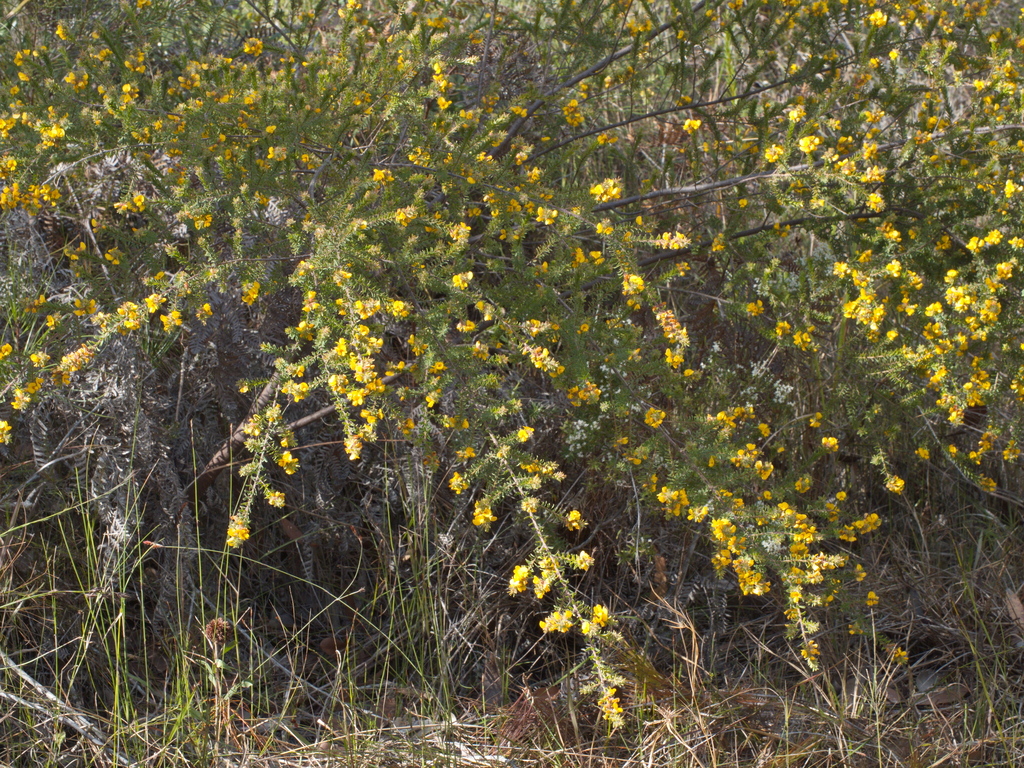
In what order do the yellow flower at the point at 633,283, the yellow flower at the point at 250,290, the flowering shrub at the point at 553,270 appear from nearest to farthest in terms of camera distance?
the yellow flower at the point at 633,283 → the yellow flower at the point at 250,290 → the flowering shrub at the point at 553,270

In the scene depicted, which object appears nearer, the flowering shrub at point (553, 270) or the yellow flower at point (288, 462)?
the yellow flower at point (288, 462)

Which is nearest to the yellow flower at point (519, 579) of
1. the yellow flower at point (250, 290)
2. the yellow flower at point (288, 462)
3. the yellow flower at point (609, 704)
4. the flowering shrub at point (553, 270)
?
the flowering shrub at point (553, 270)

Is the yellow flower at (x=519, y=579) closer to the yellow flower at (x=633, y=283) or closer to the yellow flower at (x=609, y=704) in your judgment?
the yellow flower at (x=609, y=704)

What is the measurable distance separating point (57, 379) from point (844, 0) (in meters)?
2.64

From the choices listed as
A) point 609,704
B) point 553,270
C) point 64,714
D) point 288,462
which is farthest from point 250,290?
point 609,704

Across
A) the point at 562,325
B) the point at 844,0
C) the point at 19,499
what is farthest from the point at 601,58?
the point at 19,499

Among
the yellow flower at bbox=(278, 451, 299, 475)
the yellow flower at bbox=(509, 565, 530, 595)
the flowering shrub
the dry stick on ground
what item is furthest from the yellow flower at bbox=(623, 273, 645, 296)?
the dry stick on ground

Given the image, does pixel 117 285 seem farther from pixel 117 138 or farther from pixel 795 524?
pixel 795 524

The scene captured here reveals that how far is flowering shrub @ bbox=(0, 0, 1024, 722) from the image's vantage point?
6.89 ft

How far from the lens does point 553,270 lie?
2273mm

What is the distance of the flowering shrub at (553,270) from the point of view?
82.7 inches

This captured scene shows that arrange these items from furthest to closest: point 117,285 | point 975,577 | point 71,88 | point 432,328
Result: 1. point 975,577
2. point 117,285
3. point 71,88
4. point 432,328

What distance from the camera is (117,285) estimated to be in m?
2.54

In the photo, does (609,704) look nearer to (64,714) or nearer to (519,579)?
(519,579)
